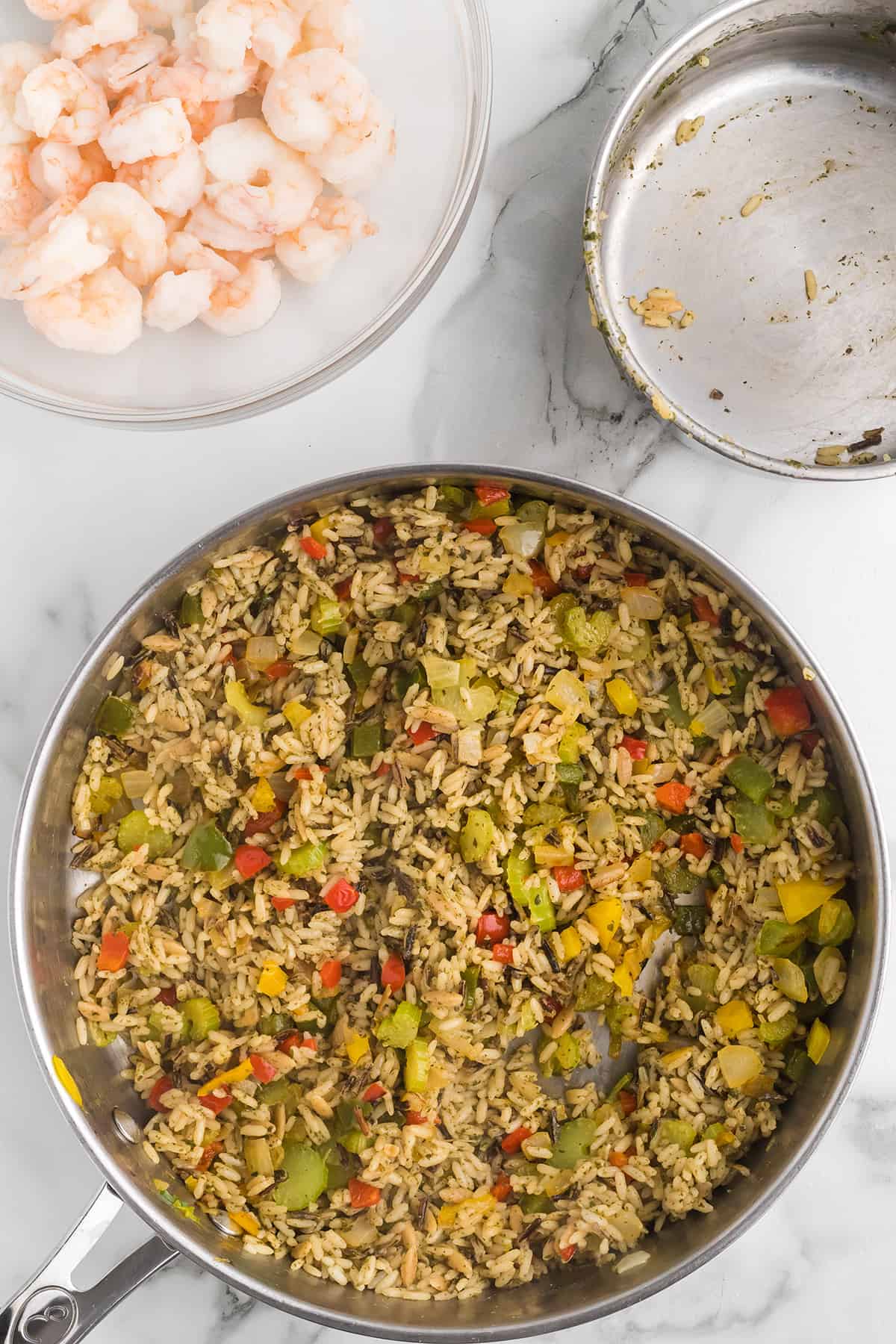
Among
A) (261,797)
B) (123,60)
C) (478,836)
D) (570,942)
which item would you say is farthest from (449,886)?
(123,60)

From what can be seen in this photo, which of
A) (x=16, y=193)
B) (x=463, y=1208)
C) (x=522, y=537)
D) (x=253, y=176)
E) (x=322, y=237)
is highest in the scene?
(x=16, y=193)

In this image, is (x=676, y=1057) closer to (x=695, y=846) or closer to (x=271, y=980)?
(x=695, y=846)

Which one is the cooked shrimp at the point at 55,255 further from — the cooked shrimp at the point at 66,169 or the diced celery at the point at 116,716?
the diced celery at the point at 116,716

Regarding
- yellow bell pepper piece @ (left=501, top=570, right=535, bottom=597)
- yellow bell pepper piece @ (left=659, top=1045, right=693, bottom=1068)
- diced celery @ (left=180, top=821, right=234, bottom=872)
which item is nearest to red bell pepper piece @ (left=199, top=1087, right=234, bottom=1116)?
diced celery @ (left=180, top=821, right=234, bottom=872)

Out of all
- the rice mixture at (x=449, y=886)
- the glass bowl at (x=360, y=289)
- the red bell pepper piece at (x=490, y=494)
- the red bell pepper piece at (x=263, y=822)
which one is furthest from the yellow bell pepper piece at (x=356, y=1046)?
the glass bowl at (x=360, y=289)

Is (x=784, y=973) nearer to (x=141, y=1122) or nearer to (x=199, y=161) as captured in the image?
(x=141, y=1122)

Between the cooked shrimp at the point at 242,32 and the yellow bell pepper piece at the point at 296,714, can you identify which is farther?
the yellow bell pepper piece at the point at 296,714
